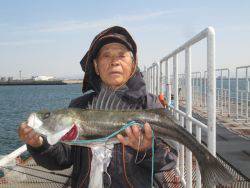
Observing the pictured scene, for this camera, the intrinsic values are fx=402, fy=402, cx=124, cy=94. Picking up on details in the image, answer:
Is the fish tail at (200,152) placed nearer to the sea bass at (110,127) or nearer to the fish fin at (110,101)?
the sea bass at (110,127)

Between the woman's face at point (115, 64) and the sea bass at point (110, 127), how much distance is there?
409mm

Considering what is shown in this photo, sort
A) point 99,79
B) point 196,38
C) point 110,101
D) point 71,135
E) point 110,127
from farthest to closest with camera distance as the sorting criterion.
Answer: point 196,38
point 99,79
point 110,101
point 110,127
point 71,135

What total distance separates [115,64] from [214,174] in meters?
1.45

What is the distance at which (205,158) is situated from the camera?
382 cm

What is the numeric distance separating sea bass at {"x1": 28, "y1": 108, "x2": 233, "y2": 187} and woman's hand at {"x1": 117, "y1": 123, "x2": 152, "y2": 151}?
9cm

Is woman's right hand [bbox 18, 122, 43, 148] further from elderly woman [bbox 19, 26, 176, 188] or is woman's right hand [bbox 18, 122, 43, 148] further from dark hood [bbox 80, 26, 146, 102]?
dark hood [bbox 80, 26, 146, 102]

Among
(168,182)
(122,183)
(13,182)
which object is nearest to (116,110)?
(122,183)

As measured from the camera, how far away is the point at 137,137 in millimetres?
3762

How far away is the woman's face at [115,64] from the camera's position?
4.13 metres

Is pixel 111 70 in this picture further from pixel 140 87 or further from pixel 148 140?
pixel 148 140

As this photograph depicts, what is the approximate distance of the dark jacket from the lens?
12.3 ft

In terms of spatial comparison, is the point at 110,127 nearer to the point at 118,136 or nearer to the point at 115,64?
the point at 118,136

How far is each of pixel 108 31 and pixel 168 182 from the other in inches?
164

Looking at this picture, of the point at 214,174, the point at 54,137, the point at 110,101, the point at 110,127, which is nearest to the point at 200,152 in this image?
the point at 214,174
